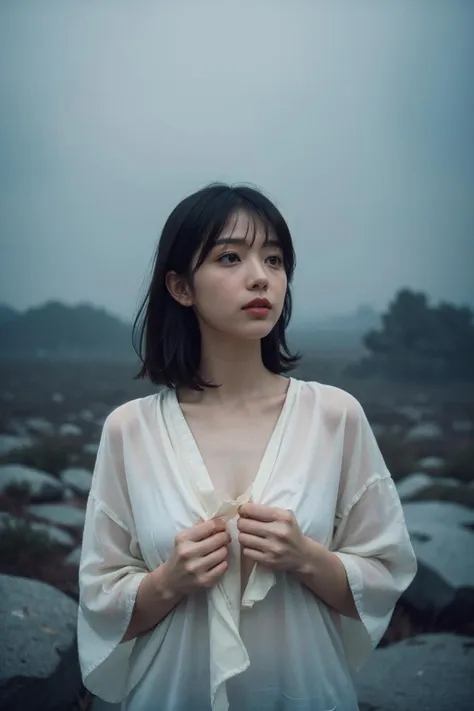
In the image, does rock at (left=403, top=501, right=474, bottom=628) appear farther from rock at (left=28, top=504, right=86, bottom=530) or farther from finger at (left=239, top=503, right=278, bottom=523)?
finger at (left=239, top=503, right=278, bottom=523)

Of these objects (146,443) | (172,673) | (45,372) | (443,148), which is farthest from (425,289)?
(172,673)

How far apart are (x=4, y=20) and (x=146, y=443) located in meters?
1.76

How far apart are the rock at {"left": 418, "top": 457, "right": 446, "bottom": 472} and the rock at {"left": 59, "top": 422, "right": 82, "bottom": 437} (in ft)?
3.68

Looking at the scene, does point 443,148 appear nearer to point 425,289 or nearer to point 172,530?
point 425,289

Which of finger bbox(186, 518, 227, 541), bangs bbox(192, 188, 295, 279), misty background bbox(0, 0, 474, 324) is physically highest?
misty background bbox(0, 0, 474, 324)

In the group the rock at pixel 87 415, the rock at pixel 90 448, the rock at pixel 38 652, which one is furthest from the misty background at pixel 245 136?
the rock at pixel 38 652

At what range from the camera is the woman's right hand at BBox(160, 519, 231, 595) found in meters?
1.07

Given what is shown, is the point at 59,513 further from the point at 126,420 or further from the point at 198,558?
the point at 198,558

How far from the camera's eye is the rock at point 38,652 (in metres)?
2.01

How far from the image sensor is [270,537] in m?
Result: 1.07

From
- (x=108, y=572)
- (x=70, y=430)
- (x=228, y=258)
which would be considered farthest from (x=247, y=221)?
(x=70, y=430)

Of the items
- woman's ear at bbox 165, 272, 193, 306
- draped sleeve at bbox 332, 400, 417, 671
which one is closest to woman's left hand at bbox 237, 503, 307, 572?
draped sleeve at bbox 332, 400, 417, 671

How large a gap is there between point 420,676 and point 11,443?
1454mm

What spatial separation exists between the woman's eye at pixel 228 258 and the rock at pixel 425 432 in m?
1.37
